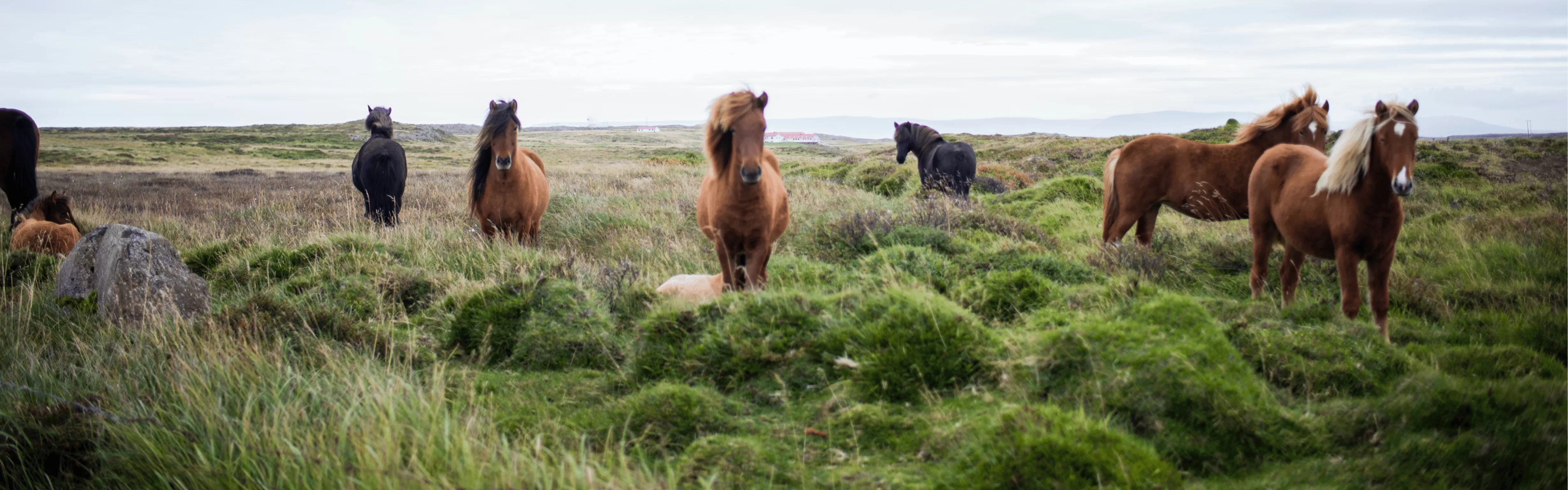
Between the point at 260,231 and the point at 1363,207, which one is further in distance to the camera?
the point at 260,231

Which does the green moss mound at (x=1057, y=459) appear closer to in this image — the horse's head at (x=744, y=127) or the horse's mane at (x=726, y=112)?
the horse's head at (x=744, y=127)

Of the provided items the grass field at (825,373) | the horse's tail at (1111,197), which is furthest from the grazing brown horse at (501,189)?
the horse's tail at (1111,197)

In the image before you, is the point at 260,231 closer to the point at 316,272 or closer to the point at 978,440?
the point at 316,272

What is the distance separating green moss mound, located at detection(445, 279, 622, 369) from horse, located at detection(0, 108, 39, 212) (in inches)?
466

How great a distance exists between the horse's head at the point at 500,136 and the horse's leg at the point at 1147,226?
694 centimetres

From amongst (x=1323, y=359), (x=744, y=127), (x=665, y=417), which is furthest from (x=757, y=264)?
(x=1323, y=359)

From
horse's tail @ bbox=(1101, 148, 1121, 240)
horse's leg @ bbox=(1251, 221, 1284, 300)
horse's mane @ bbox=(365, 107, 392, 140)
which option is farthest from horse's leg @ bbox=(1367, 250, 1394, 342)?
horse's mane @ bbox=(365, 107, 392, 140)

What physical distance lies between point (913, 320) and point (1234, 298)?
3.43 m

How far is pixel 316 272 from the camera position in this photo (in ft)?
22.6

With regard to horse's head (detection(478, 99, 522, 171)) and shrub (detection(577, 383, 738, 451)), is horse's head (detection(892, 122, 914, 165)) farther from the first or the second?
shrub (detection(577, 383, 738, 451))

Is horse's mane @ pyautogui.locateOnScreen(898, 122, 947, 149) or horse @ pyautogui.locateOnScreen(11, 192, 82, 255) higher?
horse's mane @ pyautogui.locateOnScreen(898, 122, 947, 149)

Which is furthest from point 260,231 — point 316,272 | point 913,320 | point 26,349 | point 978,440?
point 978,440

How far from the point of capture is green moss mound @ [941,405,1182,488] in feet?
9.20

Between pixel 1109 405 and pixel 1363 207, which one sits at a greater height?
pixel 1363 207
